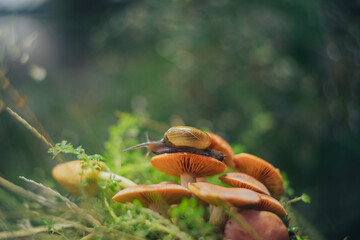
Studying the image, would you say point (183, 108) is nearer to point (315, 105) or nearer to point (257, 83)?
point (257, 83)

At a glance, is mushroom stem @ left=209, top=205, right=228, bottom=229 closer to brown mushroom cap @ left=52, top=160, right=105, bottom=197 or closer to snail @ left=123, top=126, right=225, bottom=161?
snail @ left=123, top=126, right=225, bottom=161

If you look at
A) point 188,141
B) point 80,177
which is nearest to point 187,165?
point 188,141

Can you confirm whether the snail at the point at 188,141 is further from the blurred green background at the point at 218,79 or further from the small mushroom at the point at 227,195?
the blurred green background at the point at 218,79

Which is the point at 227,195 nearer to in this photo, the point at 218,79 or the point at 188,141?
the point at 188,141

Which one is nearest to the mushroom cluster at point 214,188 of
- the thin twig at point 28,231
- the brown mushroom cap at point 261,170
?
the brown mushroom cap at point 261,170

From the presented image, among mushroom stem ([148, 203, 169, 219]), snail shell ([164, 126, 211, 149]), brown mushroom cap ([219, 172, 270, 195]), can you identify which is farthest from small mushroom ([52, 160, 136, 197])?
brown mushroom cap ([219, 172, 270, 195])

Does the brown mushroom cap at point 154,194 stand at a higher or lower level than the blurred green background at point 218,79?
lower

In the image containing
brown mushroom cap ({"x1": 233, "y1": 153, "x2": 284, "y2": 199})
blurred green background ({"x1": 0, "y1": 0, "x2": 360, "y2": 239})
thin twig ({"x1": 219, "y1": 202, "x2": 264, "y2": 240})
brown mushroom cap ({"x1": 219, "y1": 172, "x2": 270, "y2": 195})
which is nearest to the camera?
thin twig ({"x1": 219, "y1": 202, "x2": 264, "y2": 240})

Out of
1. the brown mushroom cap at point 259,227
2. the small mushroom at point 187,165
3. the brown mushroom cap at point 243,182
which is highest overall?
the small mushroom at point 187,165
